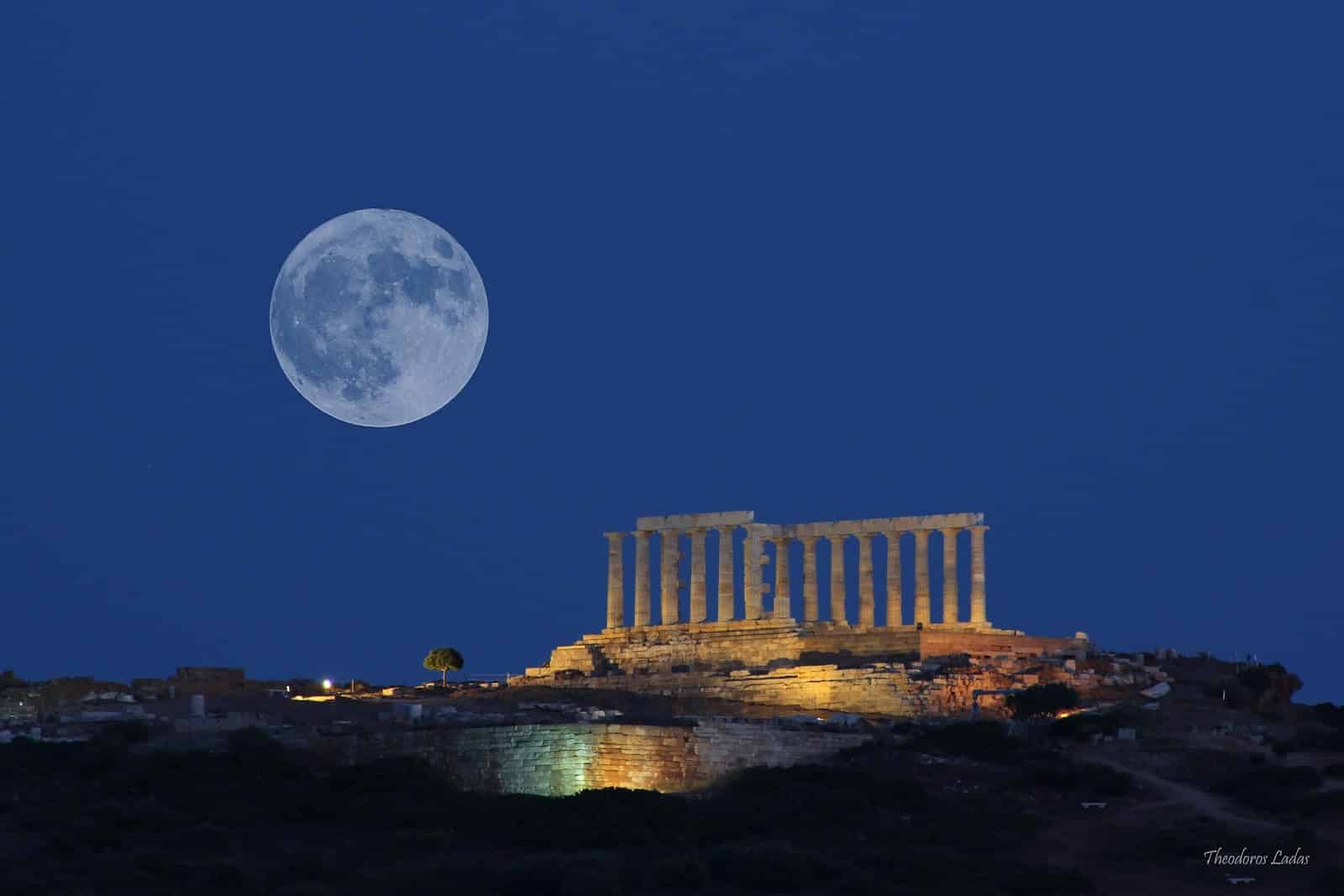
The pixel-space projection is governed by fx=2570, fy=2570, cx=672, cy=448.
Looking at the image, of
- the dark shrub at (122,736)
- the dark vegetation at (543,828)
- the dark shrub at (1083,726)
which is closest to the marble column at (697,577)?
the dark shrub at (1083,726)

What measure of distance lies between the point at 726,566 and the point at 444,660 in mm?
10641

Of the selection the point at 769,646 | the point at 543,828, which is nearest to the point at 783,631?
the point at 769,646

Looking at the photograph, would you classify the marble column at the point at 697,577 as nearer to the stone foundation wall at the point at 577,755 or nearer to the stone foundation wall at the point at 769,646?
the stone foundation wall at the point at 769,646

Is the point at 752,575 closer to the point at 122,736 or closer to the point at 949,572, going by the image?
the point at 949,572

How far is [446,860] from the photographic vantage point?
53.1 metres

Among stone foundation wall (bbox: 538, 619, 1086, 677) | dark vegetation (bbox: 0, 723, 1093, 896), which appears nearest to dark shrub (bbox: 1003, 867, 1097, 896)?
dark vegetation (bbox: 0, 723, 1093, 896)

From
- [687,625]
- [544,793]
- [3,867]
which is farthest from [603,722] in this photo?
[687,625]

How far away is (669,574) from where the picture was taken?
92.7 metres

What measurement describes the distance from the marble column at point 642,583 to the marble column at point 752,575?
11.8ft

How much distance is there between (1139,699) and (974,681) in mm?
5080

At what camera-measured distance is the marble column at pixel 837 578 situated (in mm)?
92750

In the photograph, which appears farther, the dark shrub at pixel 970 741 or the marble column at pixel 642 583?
the marble column at pixel 642 583

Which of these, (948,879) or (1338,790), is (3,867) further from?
(1338,790)

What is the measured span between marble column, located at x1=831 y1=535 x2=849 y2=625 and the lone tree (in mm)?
13585
